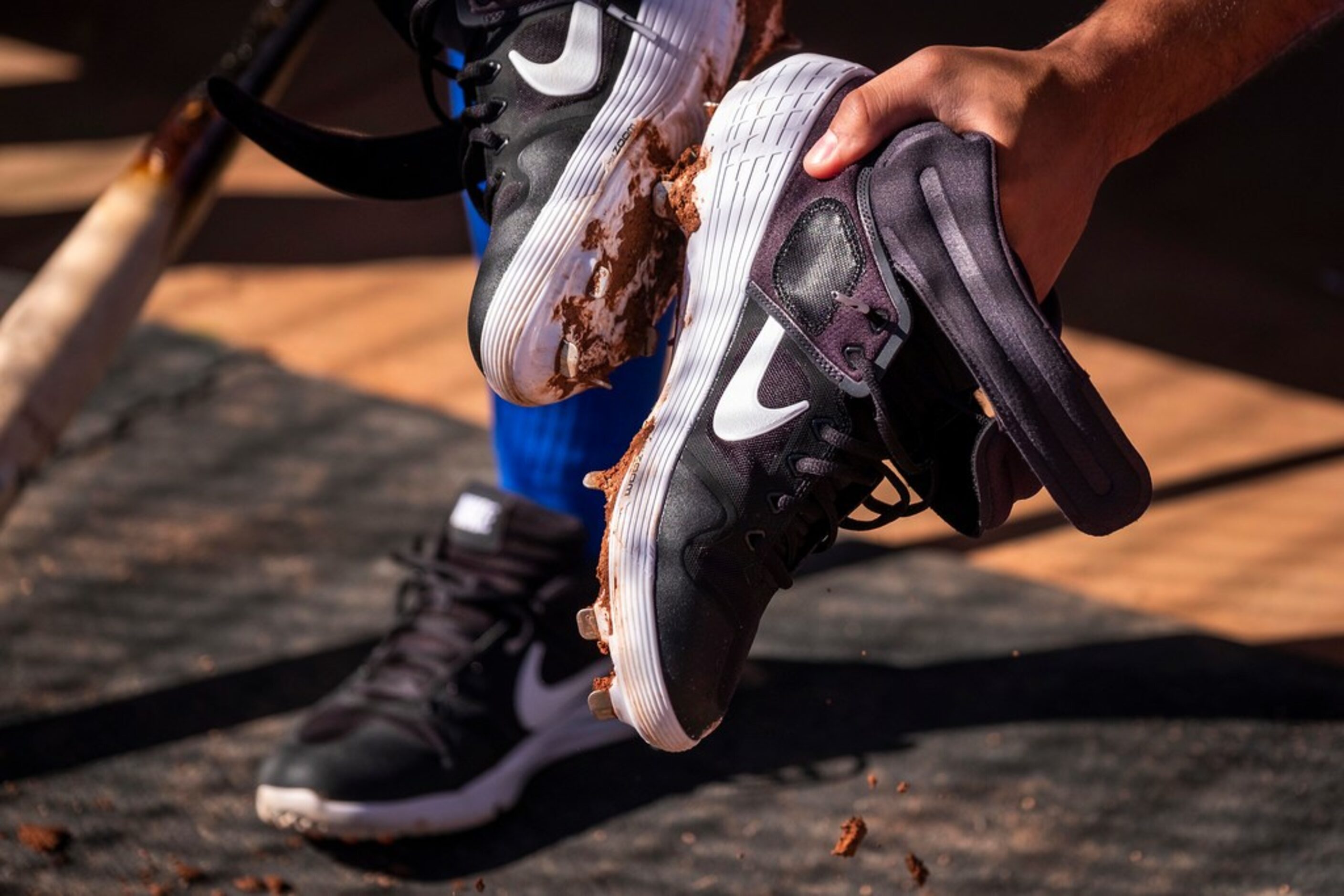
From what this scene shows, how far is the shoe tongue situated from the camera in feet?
4.40

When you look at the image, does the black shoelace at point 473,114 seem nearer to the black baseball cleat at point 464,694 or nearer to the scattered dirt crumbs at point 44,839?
the black baseball cleat at point 464,694

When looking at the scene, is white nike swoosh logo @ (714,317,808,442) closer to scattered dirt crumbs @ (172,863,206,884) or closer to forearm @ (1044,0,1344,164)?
forearm @ (1044,0,1344,164)

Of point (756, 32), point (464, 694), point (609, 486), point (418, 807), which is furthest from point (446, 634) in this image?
point (756, 32)

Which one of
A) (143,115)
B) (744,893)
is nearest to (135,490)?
(744,893)

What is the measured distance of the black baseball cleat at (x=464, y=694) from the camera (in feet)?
4.11

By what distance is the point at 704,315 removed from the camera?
0.99 m

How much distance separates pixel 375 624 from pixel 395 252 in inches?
37.6

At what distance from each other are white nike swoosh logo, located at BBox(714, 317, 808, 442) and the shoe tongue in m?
0.41

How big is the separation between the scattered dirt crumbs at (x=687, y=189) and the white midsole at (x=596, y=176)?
33mm

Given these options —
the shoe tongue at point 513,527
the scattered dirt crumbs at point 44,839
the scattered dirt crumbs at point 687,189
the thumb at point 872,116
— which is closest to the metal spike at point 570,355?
the scattered dirt crumbs at point 687,189

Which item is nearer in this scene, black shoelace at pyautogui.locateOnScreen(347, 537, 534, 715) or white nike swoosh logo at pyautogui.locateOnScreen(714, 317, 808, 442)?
white nike swoosh logo at pyautogui.locateOnScreen(714, 317, 808, 442)

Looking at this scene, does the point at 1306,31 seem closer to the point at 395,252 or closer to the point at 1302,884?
the point at 1302,884

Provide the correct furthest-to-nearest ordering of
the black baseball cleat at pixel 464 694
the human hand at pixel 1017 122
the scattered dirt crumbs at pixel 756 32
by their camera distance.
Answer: the black baseball cleat at pixel 464 694
the scattered dirt crumbs at pixel 756 32
the human hand at pixel 1017 122

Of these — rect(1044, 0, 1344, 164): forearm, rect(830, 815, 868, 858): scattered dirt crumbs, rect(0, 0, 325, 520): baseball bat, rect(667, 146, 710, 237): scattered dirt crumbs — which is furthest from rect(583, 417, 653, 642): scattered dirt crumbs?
rect(0, 0, 325, 520): baseball bat
